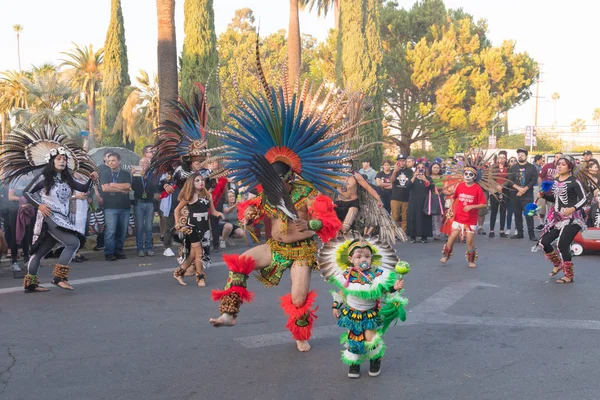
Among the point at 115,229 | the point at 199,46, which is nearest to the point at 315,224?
the point at 115,229

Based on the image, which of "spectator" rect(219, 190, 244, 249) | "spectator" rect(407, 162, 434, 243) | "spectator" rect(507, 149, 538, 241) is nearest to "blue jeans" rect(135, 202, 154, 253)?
"spectator" rect(219, 190, 244, 249)

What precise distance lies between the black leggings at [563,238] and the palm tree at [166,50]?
920 cm

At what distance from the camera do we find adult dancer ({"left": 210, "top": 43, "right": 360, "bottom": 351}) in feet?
A: 17.2

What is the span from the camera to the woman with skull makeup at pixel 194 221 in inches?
338

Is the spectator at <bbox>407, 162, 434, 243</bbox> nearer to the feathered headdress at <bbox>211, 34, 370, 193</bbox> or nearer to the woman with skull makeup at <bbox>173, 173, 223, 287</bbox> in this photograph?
the woman with skull makeup at <bbox>173, 173, 223, 287</bbox>

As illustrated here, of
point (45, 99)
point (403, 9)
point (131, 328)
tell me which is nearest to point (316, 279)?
point (131, 328)

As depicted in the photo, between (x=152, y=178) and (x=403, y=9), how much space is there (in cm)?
3303

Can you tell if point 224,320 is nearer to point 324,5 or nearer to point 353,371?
point 353,371

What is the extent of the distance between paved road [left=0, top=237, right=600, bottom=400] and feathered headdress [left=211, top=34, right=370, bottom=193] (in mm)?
1569

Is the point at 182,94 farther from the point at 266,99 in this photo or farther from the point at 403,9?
the point at 403,9

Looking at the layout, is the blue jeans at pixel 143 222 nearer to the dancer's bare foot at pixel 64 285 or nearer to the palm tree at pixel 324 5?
the dancer's bare foot at pixel 64 285

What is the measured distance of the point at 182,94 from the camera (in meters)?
17.8

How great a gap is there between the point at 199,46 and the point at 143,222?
8.35 meters

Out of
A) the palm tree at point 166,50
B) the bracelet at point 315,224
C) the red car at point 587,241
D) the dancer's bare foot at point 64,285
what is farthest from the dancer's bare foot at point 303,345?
the palm tree at point 166,50
